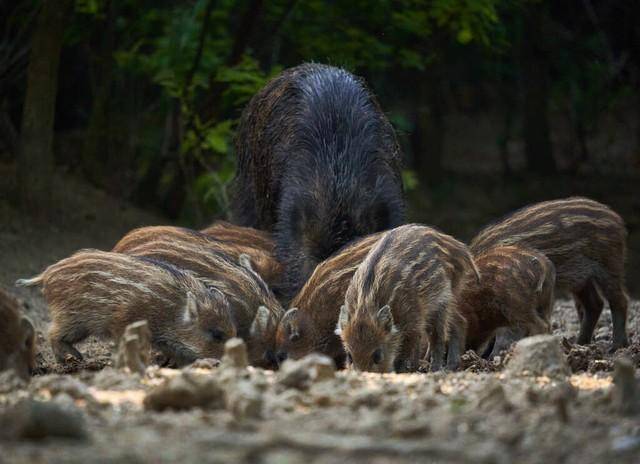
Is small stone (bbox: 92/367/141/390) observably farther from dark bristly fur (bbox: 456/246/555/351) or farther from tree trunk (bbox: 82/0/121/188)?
tree trunk (bbox: 82/0/121/188)

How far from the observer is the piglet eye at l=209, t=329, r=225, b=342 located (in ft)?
17.3

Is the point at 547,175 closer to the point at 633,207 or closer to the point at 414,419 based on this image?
the point at 633,207

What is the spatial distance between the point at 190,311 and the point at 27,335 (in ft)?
3.83

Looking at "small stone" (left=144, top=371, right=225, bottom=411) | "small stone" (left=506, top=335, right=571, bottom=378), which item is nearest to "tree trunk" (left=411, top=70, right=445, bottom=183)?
"small stone" (left=506, top=335, right=571, bottom=378)

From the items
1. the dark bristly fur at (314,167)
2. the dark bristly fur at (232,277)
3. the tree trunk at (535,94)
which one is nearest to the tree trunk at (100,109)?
the dark bristly fur at (314,167)

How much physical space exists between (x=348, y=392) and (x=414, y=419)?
462mm

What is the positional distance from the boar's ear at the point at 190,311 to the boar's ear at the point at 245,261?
449 millimetres

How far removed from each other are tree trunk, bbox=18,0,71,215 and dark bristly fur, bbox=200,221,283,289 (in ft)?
4.96

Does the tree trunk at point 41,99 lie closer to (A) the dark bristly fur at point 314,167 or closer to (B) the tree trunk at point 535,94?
(A) the dark bristly fur at point 314,167

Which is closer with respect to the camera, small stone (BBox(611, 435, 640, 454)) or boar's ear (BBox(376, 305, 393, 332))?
small stone (BBox(611, 435, 640, 454))

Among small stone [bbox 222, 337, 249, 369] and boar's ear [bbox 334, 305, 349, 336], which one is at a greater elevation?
small stone [bbox 222, 337, 249, 369]

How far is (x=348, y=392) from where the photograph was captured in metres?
3.29

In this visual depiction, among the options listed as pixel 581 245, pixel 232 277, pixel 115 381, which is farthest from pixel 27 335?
pixel 581 245

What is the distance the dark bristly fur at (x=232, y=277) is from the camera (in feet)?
17.4
